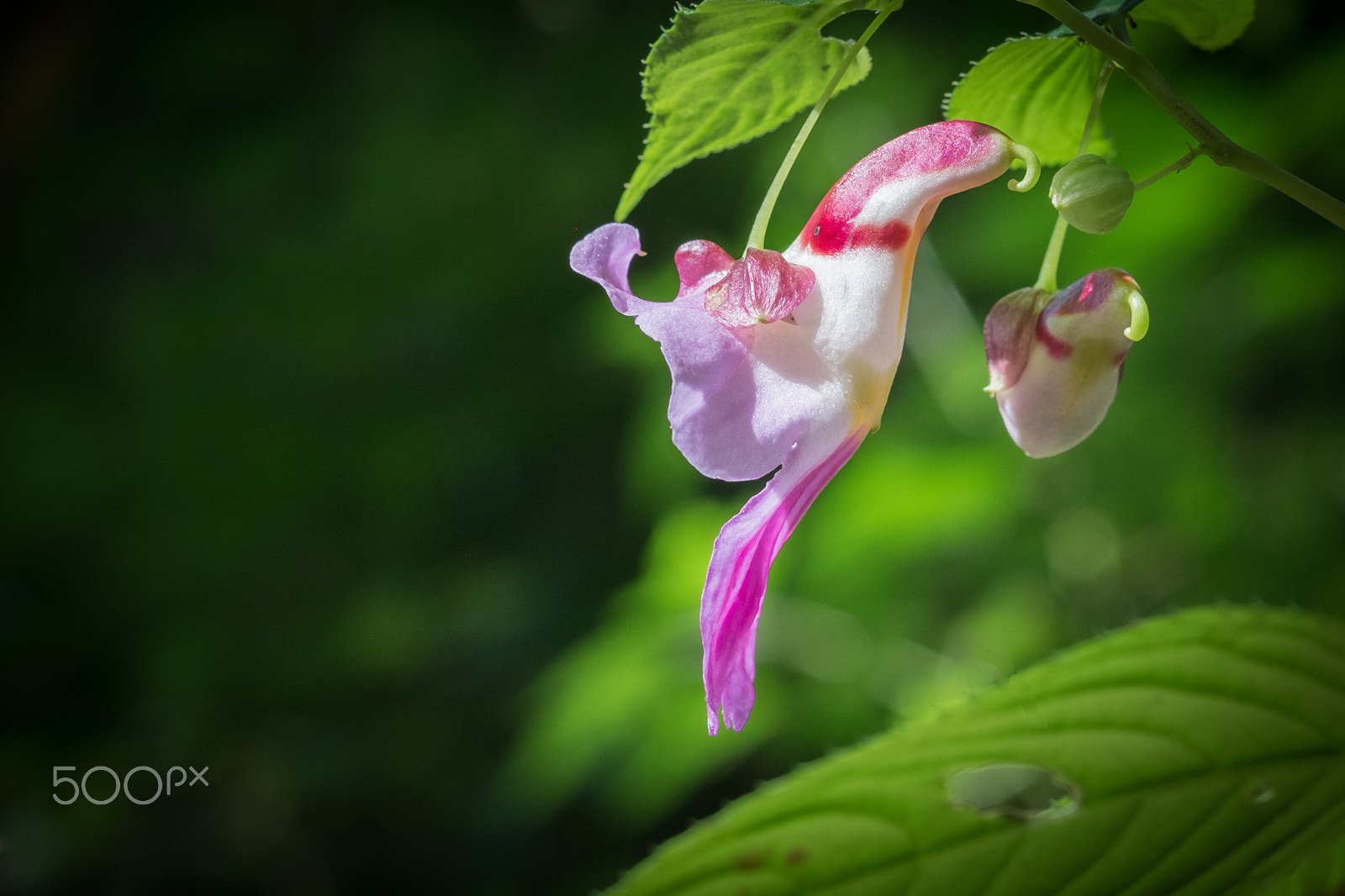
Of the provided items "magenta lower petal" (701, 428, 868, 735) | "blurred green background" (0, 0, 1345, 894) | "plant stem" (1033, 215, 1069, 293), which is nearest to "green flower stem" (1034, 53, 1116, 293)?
"plant stem" (1033, 215, 1069, 293)

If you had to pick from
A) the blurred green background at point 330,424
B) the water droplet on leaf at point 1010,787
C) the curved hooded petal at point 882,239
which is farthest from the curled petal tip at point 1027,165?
the blurred green background at point 330,424

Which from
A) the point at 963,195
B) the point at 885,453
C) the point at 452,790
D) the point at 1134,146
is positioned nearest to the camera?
the point at 1134,146

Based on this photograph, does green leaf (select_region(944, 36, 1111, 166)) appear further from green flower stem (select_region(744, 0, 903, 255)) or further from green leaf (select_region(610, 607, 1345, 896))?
green leaf (select_region(610, 607, 1345, 896))

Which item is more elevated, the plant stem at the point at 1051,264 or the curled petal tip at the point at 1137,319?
the plant stem at the point at 1051,264

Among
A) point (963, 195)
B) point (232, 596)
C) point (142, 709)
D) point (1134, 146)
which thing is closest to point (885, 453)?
point (1134, 146)

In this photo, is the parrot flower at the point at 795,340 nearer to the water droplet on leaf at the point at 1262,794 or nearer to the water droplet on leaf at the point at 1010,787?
the water droplet on leaf at the point at 1262,794

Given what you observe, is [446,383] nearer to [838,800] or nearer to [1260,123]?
[1260,123]
